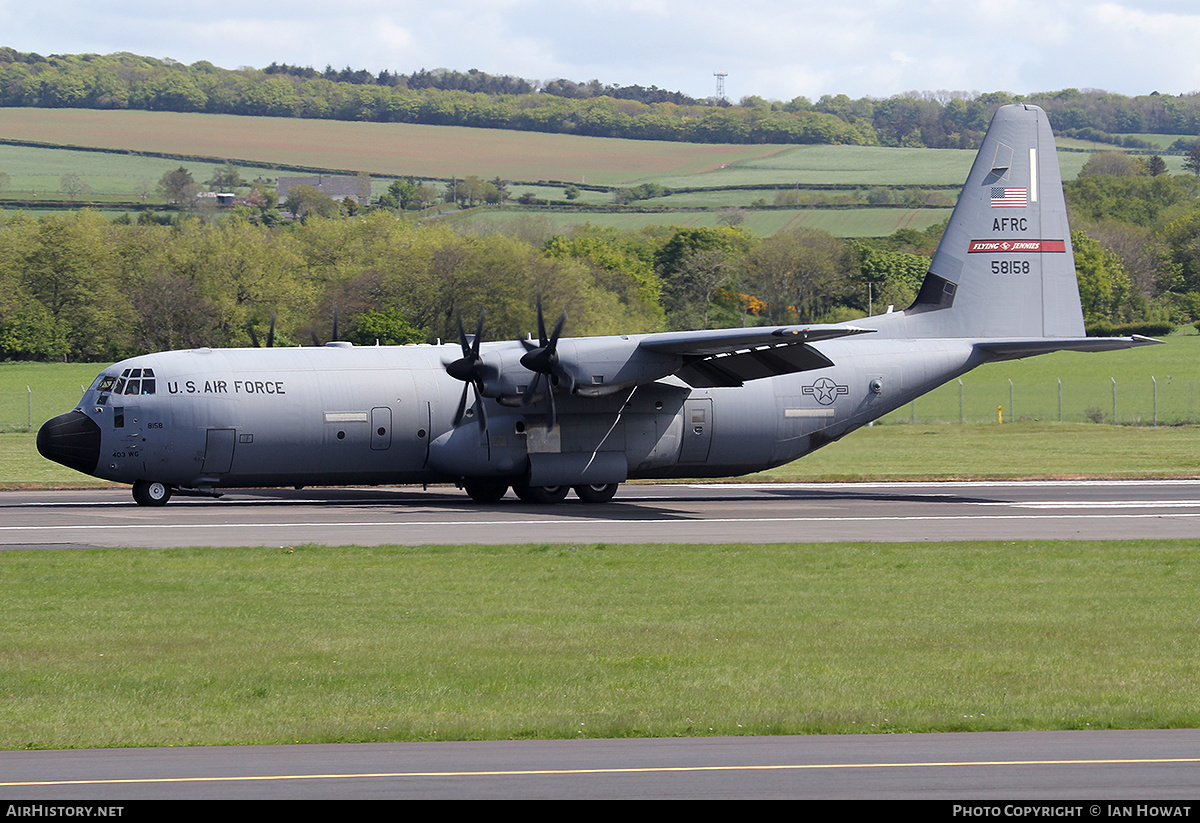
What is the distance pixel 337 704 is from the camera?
41.3 feet

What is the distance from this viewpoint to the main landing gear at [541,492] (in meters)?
33.0

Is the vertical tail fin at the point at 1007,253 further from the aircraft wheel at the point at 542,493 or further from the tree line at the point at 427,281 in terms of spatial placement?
the tree line at the point at 427,281

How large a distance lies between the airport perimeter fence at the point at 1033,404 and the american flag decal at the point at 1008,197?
23.7 metres

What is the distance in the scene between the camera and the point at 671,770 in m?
9.93

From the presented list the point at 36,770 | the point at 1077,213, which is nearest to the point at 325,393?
the point at 36,770

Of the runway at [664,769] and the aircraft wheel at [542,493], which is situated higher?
the runway at [664,769]

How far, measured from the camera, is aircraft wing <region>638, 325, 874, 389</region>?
28391mm

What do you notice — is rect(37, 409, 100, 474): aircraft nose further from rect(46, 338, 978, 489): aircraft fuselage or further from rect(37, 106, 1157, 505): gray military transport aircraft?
rect(46, 338, 978, 489): aircraft fuselage

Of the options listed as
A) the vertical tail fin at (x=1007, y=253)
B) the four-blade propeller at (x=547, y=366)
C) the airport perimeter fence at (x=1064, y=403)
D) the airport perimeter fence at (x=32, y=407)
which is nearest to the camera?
the four-blade propeller at (x=547, y=366)

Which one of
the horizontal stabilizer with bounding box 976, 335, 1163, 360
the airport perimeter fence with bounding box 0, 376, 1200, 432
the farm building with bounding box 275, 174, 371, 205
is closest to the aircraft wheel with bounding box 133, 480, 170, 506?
the horizontal stabilizer with bounding box 976, 335, 1163, 360

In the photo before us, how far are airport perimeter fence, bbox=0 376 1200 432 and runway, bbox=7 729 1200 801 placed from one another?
167ft

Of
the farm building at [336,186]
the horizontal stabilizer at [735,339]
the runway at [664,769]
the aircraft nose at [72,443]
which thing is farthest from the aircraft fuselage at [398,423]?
the farm building at [336,186]

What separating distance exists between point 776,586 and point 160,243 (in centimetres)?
7230

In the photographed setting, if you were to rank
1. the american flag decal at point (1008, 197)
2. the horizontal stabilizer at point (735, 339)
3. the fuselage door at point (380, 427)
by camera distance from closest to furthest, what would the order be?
the horizontal stabilizer at point (735, 339)
the fuselage door at point (380, 427)
the american flag decal at point (1008, 197)
